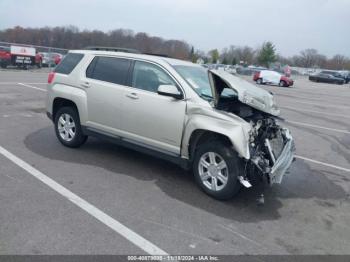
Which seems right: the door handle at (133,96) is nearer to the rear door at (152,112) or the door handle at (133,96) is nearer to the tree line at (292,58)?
the rear door at (152,112)

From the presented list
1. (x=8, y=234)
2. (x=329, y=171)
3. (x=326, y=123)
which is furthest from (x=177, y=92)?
(x=326, y=123)

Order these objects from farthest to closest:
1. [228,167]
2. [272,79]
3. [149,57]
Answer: [272,79], [149,57], [228,167]

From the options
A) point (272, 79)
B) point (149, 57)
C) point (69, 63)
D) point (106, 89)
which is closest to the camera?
point (149, 57)

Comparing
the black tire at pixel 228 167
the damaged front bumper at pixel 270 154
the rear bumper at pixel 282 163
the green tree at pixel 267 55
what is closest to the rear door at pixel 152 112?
the black tire at pixel 228 167

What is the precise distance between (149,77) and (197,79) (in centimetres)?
73

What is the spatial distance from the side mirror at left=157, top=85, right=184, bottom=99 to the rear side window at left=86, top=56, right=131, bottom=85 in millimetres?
975

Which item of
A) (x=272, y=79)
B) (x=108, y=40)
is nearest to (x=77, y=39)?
(x=108, y=40)

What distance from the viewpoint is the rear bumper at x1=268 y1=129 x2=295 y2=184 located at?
4246 millimetres

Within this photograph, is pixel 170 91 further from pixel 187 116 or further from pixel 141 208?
pixel 141 208

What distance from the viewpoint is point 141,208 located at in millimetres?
4000

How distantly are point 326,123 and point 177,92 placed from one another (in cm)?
874

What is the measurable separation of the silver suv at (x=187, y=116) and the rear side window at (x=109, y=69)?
0.02m

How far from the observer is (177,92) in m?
4.58

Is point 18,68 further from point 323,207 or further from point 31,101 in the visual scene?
point 323,207
